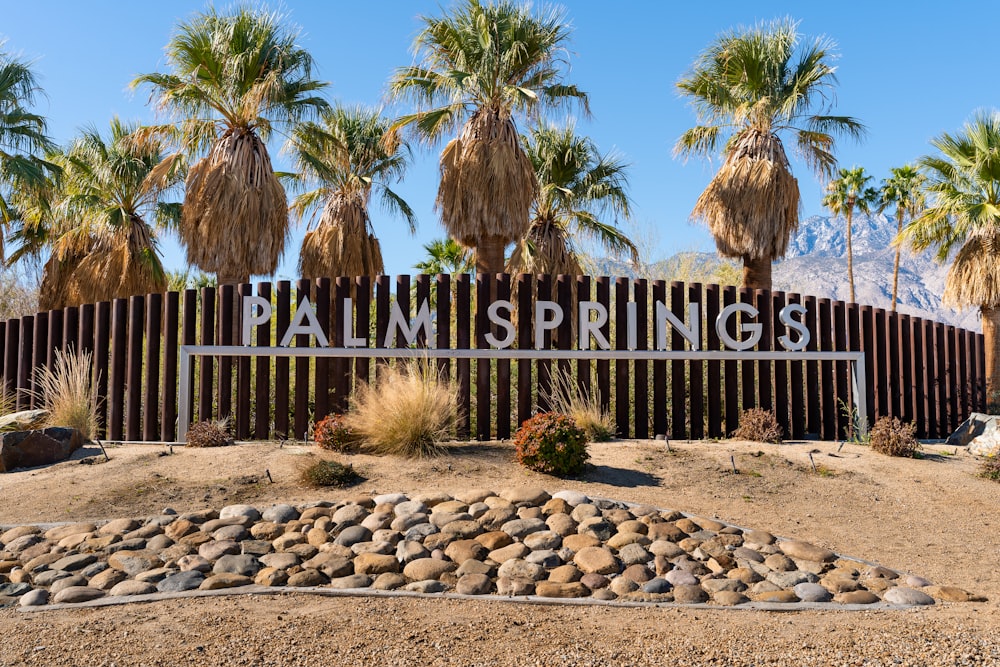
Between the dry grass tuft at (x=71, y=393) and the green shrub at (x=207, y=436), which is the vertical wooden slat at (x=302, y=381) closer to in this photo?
the green shrub at (x=207, y=436)

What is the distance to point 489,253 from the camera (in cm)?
1455

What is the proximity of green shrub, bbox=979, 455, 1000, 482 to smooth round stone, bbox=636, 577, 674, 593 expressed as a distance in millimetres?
5450

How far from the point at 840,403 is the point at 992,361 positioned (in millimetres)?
7022

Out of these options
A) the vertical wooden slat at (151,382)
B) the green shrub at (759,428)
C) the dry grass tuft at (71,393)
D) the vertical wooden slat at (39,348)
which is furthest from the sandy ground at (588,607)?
the vertical wooden slat at (39,348)

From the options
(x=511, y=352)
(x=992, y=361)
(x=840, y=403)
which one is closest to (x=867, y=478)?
(x=840, y=403)

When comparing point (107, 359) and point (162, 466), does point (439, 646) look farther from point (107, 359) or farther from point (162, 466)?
point (107, 359)

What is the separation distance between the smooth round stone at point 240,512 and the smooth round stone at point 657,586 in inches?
125

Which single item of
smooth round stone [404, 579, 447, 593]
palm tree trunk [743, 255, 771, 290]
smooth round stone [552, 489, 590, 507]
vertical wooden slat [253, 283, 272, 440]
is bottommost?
smooth round stone [404, 579, 447, 593]

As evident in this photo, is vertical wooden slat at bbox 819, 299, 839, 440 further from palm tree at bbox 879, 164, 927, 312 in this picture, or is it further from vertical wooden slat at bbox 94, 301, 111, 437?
palm tree at bbox 879, 164, 927, 312

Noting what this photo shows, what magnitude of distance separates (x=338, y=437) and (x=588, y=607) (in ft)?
13.1

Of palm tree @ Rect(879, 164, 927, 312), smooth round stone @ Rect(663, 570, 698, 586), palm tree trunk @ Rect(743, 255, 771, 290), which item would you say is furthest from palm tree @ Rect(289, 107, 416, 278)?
palm tree @ Rect(879, 164, 927, 312)

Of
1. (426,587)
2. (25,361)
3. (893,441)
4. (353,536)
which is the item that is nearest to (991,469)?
(893,441)

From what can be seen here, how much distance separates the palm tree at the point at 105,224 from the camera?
18.0 metres

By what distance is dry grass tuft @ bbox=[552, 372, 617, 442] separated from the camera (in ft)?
30.6
